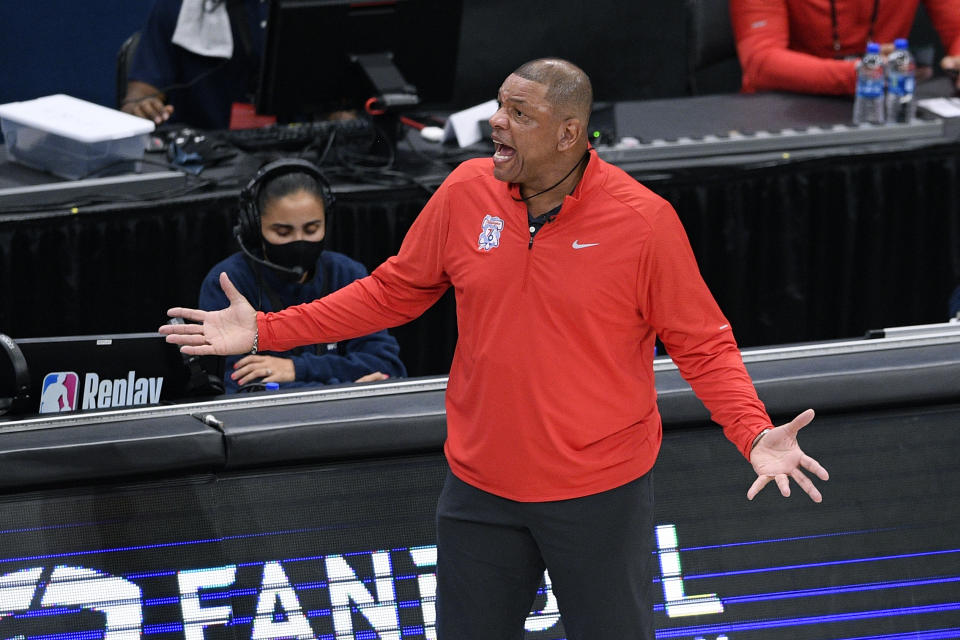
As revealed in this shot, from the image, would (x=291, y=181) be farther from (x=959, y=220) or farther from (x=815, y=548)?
(x=959, y=220)

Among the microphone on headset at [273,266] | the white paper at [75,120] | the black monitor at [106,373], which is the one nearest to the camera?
the black monitor at [106,373]

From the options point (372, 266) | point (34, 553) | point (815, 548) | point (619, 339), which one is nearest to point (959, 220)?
point (372, 266)

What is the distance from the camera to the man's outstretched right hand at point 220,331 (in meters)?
2.31

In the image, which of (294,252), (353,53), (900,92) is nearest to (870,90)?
(900,92)

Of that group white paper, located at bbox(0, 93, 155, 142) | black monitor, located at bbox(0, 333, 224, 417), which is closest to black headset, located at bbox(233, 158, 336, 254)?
black monitor, located at bbox(0, 333, 224, 417)

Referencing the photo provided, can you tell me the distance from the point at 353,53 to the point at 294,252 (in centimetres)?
116

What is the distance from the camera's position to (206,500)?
230 cm

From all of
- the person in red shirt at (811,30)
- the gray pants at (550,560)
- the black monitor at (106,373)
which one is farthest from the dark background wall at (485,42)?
the gray pants at (550,560)

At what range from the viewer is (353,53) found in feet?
13.9

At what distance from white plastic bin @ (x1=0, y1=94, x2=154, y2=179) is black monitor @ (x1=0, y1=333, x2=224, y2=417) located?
1.70 metres

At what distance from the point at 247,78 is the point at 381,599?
3.23m

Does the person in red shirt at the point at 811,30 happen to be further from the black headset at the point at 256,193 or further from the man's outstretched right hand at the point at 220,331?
the man's outstretched right hand at the point at 220,331

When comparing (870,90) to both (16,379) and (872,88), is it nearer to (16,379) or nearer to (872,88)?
(872,88)

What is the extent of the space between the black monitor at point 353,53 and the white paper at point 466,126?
0.47 feet
